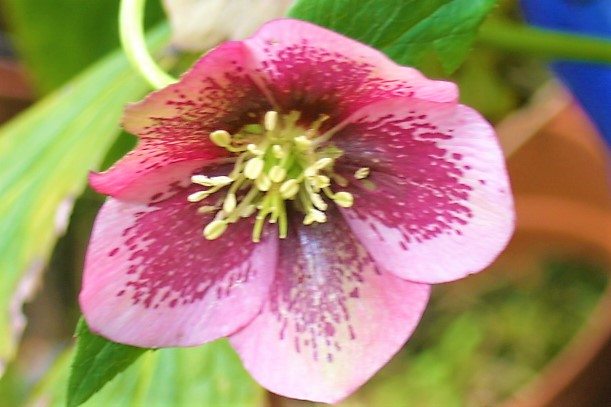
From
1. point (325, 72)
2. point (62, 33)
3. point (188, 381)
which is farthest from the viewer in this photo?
point (62, 33)

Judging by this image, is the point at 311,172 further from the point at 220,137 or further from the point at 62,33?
the point at 62,33

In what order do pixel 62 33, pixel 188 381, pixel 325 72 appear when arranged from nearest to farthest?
pixel 325 72, pixel 188 381, pixel 62 33

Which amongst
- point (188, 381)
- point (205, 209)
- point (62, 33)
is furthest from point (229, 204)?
point (62, 33)

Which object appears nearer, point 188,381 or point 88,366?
point 88,366

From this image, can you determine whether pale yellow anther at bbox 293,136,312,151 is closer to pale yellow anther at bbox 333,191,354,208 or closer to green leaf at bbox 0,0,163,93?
pale yellow anther at bbox 333,191,354,208

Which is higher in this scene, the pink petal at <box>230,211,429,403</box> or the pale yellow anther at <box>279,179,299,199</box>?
the pale yellow anther at <box>279,179,299,199</box>

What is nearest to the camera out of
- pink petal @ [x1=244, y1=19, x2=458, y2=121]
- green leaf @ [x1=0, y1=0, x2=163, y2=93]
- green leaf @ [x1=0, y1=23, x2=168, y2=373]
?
pink petal @ [x1=244, y1=19, x2=458, y2=121]

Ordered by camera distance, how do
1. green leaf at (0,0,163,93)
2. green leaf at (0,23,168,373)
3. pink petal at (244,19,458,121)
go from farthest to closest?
green leaf at (0,0,163,93)
green leaf at (0,23,168,373)
pink petal at (244,19,458,121)

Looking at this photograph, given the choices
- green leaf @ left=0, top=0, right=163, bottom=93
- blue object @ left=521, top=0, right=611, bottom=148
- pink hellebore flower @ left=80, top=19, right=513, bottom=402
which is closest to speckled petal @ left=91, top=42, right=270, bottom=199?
pink hellebore flower @ left=80, top=19, right=513, bottom=402
